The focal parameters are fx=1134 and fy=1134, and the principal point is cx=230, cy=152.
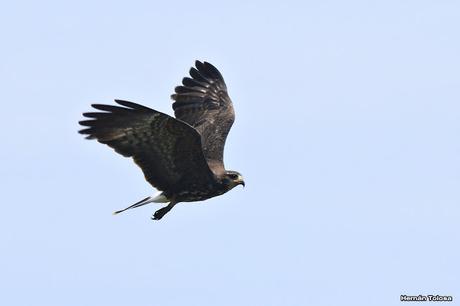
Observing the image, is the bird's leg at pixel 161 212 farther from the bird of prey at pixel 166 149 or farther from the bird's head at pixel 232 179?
the bird's head at pixel 232 179

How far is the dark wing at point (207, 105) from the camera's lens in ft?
75.0

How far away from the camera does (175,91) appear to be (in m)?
24.2

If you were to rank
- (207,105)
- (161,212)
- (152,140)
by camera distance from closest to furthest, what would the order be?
(152,140)
(161,212)
(207,105)

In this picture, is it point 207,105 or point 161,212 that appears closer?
point 161,212

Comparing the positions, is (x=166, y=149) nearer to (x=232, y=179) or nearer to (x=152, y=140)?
(x=152, y=140)

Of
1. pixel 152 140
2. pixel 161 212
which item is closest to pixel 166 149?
pixel 152 140

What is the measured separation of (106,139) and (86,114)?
573 millimetres

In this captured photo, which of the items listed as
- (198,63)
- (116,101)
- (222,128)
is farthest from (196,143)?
(198,63)

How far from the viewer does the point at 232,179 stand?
2072 centimetres

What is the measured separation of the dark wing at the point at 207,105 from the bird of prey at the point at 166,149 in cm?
3

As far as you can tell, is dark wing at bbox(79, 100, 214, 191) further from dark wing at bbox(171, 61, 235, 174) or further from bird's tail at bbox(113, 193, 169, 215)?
dark wing at bbox(171, 61, 235, 174)

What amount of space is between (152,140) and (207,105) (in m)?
5.36

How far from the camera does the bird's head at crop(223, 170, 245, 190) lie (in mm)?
20656

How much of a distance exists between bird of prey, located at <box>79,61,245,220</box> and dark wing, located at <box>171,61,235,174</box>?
0.11 feet
